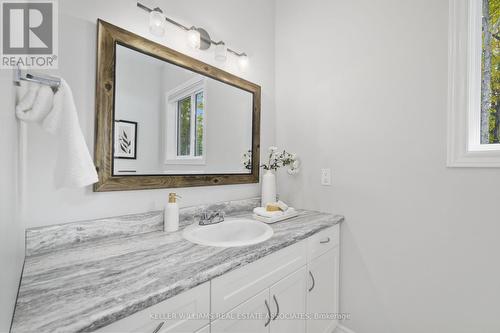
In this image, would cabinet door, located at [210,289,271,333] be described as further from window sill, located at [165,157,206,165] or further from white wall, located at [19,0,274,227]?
window sill, located at [165,157,206,165]

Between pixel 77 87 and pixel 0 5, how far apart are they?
436 millimetres

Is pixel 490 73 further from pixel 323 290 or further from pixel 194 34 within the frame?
pixel 194 34

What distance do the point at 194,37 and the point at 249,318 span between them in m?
1.49

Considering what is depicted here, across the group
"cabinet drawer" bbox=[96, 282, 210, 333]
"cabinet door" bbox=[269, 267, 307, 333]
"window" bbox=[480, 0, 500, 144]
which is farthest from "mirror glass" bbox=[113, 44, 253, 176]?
"window" bbox=[480, 0, 500, 144]

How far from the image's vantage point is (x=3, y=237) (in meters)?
0.50

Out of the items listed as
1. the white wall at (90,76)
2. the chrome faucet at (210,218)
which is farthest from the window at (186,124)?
the chrome faucet at (210,218)

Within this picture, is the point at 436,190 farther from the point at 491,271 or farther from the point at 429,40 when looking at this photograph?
the point at 429,40

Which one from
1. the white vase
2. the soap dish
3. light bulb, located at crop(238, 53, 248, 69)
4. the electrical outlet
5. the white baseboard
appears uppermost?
light bulb, located at crop(238, 53, 248, 69)

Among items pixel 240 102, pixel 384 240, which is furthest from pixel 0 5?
pixel 384 240

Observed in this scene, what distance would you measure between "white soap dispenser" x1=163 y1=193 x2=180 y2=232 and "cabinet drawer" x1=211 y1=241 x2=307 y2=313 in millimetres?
471

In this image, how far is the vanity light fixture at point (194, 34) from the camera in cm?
116

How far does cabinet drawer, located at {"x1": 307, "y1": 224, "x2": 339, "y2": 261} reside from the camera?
129 cm

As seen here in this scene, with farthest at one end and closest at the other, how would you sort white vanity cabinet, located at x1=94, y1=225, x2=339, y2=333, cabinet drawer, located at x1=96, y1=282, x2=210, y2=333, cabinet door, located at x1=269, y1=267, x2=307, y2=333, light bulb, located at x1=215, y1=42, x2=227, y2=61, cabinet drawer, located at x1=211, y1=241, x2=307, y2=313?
light bulb, located at x1=215, y1=42, x2=227, y2=61 → cabinet door, located at x1=269, y1=267, x2=307, y2=333 → cabinet drawer, located at x1=211, y1=241, x2=307, y2=313 → white vanity cabinet, located at x1=94, y1=225, x2=339, y2=333 → cabinet drawer, located at x1=96, y1=282, x2=210, y2=333

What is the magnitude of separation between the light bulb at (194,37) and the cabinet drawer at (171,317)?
51.0 inches
